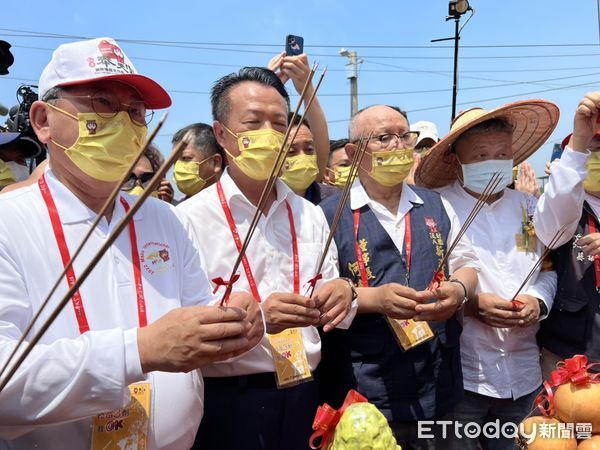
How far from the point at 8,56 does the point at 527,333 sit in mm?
3830

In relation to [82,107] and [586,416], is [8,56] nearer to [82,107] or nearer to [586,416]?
[82,107]

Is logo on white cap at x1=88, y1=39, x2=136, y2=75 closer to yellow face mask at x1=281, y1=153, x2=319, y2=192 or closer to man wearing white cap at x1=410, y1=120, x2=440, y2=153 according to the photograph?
yellow face mask at x1=281, y1=153, x2=319, y2=192

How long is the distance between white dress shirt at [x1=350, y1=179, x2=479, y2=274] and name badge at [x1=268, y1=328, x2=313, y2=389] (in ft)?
2.47

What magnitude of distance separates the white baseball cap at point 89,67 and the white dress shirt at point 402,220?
124 cm

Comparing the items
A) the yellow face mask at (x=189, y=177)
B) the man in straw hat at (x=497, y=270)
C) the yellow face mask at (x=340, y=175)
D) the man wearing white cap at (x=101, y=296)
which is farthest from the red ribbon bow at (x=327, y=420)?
the yellow face mask at (x=189, y=177)

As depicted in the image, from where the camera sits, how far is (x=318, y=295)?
1.87 m

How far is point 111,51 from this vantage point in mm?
1652

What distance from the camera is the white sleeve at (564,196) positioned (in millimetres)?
2486

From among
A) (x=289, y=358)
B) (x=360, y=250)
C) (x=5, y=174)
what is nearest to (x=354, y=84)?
(x=5, y=174)

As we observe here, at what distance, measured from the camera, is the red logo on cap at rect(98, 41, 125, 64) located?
1636mm

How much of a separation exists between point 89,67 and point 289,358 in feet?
4.05

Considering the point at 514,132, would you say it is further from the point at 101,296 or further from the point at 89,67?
the point at 101,296

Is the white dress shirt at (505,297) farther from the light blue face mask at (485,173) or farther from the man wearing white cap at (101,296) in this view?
the man wearing white cap at (101,296)

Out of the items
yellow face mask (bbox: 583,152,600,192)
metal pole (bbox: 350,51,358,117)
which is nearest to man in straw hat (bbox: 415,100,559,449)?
yellow face mask (bbox: 583,152,600,192)
